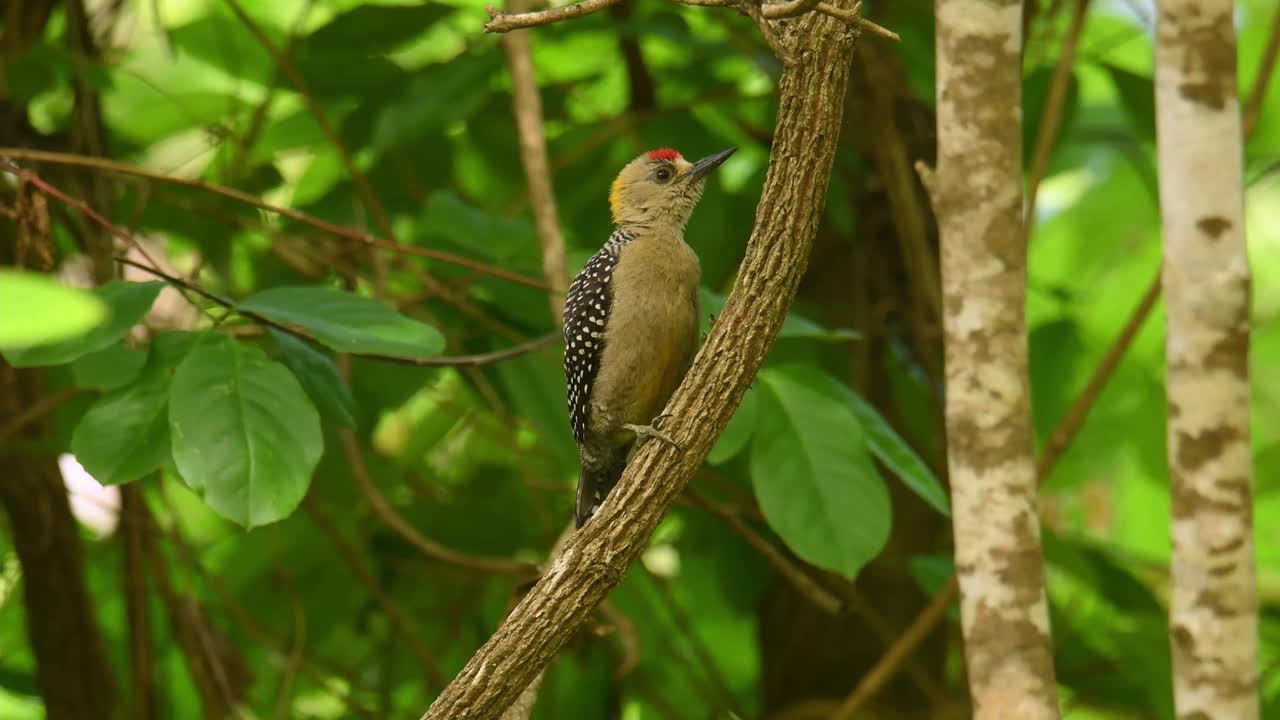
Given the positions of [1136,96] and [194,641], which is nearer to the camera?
[1136,96]

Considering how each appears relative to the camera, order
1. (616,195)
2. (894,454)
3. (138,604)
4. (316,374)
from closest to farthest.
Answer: (316,374) → (894,454) → (616,195) → (138,604)

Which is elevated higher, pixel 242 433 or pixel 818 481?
pixel 242 433

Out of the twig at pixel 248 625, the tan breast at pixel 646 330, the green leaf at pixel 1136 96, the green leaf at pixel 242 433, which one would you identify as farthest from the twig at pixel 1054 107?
the twig at pixel 248 625

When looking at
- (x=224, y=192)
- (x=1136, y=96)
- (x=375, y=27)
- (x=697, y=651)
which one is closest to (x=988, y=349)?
(x=1136, y=96)

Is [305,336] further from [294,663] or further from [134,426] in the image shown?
[294,663]

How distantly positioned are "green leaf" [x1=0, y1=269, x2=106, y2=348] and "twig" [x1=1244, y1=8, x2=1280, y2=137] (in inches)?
156

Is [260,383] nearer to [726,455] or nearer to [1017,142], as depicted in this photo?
[726,455]

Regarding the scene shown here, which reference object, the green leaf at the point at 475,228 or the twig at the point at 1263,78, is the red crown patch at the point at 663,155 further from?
the twig at the point at 1263,78

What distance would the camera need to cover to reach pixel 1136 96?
445cm

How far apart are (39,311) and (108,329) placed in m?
1.77

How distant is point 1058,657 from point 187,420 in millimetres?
3333

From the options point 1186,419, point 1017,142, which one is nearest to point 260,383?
point 1017,142

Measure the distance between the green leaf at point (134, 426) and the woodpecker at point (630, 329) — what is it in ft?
3.93

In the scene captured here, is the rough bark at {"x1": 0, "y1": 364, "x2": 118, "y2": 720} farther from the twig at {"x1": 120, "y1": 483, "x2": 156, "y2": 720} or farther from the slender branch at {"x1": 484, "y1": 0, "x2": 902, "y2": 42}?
the slender branch at {"x1": 484, "y1": 0, "x2": 902, "y2": 42}
